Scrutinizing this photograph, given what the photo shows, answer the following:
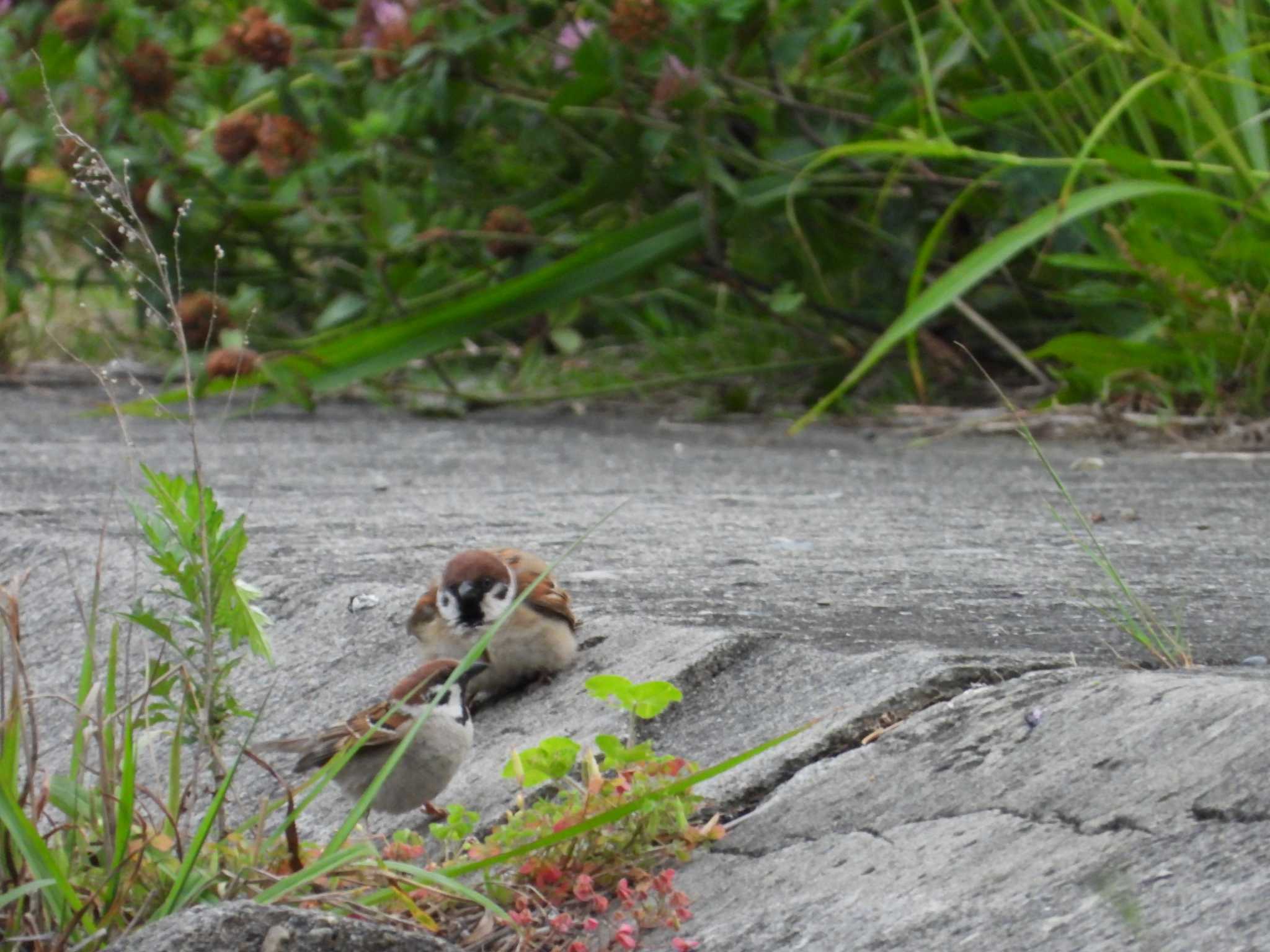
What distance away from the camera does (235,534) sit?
1905 mm

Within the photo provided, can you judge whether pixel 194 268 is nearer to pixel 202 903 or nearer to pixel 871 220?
pixel 871 220

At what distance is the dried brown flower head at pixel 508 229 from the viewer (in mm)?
5648

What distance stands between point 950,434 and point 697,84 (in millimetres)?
1232

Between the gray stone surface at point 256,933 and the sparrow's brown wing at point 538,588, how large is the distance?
71 centimetres

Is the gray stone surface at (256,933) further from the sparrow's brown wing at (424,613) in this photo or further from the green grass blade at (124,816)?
the sparrow's brown wing at (424,613)

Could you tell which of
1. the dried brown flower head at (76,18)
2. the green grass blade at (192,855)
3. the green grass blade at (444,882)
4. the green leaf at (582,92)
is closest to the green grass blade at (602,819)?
the green grass blade at (444,882)

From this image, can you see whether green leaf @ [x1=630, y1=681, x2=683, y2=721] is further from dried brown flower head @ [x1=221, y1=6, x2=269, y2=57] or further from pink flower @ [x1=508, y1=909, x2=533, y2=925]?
dried brown flower head @ [x1=221, y1=6, x2=269, y2=57]

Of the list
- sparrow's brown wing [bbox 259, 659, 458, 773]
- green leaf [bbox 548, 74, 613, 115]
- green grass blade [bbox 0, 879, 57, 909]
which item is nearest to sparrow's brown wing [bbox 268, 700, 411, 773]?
sparrow's brown wing [bbox 259, 659, 458, 773]

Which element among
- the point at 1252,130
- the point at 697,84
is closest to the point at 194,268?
the point at 697,84

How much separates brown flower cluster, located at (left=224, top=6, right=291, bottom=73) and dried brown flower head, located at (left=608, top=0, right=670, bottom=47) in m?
1.05

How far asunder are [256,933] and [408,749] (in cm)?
45

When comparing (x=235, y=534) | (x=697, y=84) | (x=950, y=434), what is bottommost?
(x=950, y=434)

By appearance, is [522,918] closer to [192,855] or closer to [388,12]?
[192,855]

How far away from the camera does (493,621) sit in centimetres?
241
